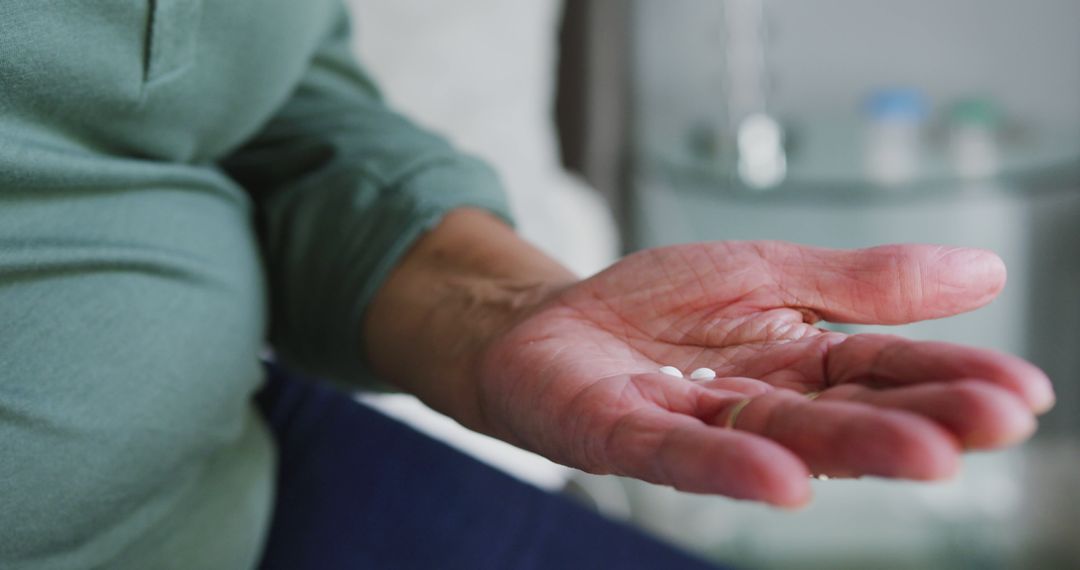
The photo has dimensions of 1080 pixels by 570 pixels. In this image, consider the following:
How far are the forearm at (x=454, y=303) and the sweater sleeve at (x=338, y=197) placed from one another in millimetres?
12

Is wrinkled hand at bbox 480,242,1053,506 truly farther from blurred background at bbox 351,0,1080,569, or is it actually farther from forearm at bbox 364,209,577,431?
blurred background at bbox 351,0,1080,569

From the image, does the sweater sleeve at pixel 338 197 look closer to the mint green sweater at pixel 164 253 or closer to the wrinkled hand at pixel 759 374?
the mint green sweater at pixel 164 253

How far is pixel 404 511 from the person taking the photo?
60 cm

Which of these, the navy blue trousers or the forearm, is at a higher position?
the forearm

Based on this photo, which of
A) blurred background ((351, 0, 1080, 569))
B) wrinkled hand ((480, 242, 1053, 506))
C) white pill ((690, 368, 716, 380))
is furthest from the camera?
blurred background ((351, 0, 1080, 569))

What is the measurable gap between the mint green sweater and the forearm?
0.5 inches

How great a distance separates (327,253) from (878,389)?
1.18ft

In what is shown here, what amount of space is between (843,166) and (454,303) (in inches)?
39.4

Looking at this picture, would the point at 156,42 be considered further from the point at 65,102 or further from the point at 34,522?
the point at 34,522

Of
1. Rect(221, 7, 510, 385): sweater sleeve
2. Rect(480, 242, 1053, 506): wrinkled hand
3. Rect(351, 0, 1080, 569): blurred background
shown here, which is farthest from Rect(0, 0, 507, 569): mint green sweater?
Rect(351, 0, 1080, 569): blurred background

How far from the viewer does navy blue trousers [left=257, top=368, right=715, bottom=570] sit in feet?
1.91

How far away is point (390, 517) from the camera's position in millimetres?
601

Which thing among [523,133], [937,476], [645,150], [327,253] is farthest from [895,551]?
[937,476]

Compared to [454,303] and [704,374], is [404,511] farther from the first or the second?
[704,374]
